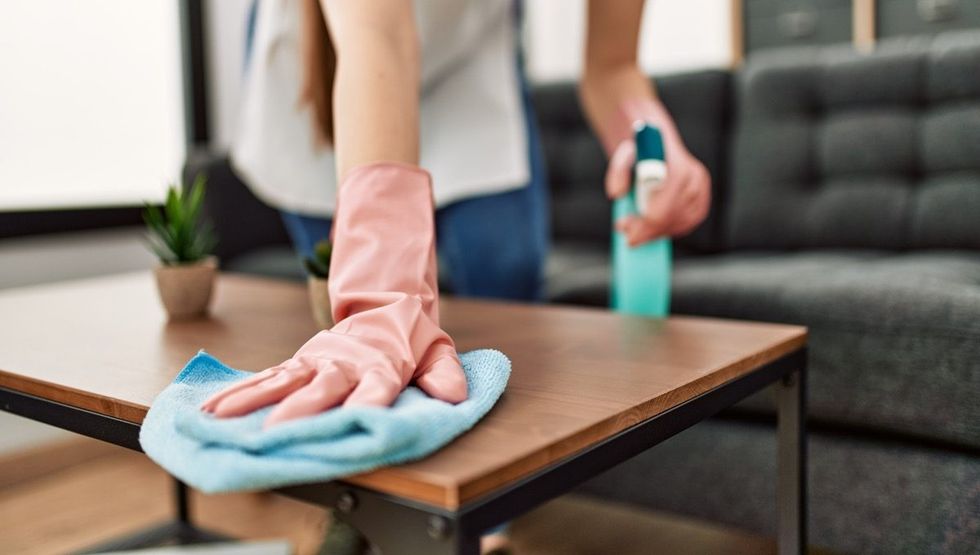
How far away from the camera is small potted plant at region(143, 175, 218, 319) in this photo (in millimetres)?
1102

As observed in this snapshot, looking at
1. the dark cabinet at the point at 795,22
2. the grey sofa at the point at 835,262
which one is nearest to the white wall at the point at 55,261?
the grey sofa at the point at 835,262

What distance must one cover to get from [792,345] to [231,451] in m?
0.56

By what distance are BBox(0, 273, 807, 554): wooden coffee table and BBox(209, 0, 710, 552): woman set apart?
2.9 inches

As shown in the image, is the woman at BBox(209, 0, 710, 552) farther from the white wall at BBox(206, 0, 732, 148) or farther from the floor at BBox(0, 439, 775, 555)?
the white wall at BBox(206, 0, 732, 148)

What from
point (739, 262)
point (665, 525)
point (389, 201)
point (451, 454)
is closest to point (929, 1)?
point (739, 262)

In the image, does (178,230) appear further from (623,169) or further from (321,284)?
(623,169)

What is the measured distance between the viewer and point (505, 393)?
659mm

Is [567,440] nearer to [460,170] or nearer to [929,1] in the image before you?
[460,170]

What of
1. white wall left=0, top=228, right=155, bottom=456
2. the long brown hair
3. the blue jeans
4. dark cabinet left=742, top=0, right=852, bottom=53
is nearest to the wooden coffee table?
the blue jeans

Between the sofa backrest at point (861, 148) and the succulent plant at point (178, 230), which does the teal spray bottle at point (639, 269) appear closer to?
the succulent plant at point (178, 230)

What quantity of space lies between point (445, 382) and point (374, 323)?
0.07 meters

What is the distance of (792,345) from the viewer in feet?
2.82

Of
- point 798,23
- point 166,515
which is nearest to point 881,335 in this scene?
point 166,515

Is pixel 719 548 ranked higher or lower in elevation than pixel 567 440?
lower
